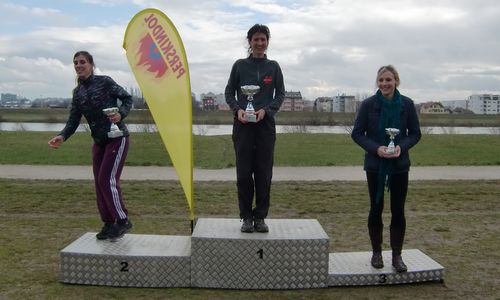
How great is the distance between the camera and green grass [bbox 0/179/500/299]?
476 cm

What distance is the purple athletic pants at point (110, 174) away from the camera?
5.24m

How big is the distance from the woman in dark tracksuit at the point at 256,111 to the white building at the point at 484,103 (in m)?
150

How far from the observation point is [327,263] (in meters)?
4.86

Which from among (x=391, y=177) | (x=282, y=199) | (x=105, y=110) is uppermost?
(x=105, y=110)

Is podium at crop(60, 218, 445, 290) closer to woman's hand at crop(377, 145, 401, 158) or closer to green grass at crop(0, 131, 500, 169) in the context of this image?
woman's hand at crop(377, 145, 401, 158)

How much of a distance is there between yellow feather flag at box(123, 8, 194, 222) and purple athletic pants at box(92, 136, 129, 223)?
0.49 metres

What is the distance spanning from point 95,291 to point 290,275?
176 cm

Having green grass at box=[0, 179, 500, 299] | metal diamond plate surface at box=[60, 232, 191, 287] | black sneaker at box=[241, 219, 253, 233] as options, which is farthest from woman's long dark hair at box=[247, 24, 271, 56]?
green grass at box=[0, 179, 500, 299]

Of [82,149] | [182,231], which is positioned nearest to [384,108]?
[182,231]

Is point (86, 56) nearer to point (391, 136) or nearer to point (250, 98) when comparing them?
point (250, 98)

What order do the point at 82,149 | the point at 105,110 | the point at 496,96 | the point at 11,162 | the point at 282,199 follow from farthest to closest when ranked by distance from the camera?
the point at 496,96 → the point at 82,149 → the point at 11,162 → the point at 282,199 → the point at 105,110

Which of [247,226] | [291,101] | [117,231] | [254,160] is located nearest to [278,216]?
[247,226]

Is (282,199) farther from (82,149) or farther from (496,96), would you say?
(496,96)

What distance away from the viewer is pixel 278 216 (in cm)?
835
